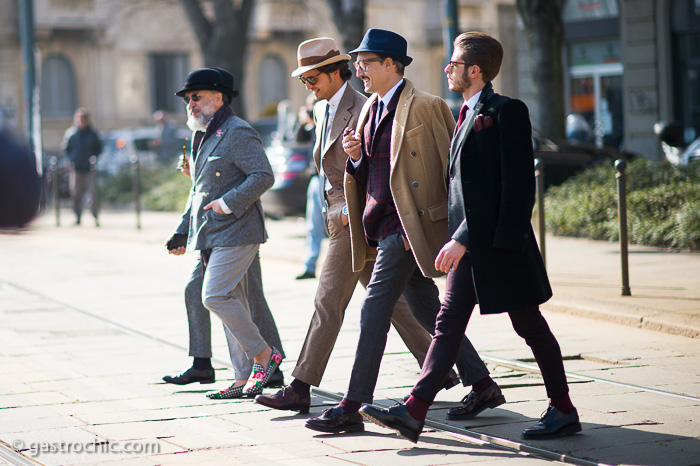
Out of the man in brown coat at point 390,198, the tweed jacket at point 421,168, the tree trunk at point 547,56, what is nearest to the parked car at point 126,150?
the tree trunk at point 547,56

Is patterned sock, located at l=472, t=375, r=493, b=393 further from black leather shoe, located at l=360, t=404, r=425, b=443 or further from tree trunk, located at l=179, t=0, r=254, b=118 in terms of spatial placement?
tree trunk, located at l=179, t=0, r=254, b=118

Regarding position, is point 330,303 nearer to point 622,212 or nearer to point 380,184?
point 380,184

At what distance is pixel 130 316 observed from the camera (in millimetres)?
8992

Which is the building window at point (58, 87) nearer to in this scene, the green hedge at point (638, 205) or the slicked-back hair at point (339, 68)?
the green hedge at point (638, 205)

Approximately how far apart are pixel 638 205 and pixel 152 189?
14.1m

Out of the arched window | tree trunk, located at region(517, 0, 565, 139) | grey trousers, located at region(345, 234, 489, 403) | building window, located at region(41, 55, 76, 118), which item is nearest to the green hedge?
tree trunk, located at region(517, 0, 565, 139)

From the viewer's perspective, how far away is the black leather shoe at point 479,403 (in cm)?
508

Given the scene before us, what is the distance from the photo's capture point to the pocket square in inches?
177

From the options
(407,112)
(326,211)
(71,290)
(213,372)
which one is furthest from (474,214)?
(71,290)

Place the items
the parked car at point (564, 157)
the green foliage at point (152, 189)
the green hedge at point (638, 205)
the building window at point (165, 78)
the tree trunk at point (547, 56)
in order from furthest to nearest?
the building window at point (165, 78) < the green foliage at point (152, 189) < the tree trunk at point (547, 56) < the parked car at point (564, 157) < the green hedge at point (638, 205)

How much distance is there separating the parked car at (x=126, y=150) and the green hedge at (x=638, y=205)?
14.0 m

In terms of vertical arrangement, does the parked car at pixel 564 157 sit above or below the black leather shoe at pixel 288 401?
above

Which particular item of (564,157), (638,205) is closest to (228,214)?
(638,205)

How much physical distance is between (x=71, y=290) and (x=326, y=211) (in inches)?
234
